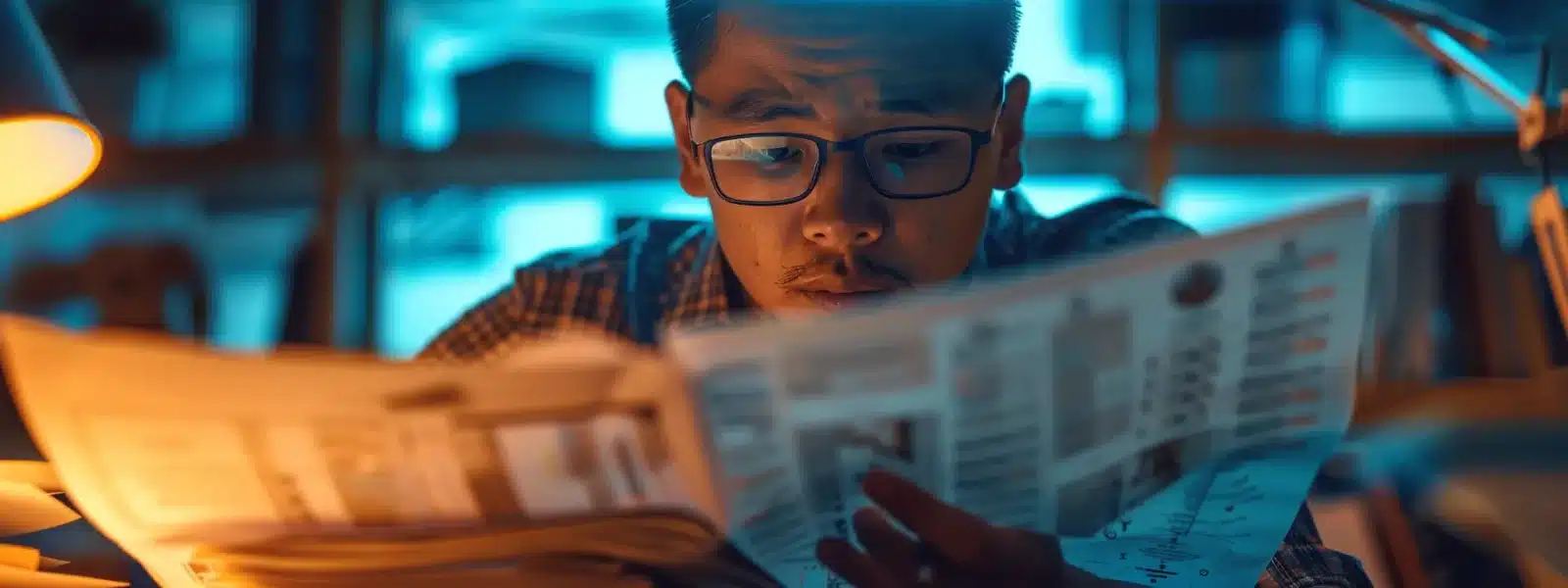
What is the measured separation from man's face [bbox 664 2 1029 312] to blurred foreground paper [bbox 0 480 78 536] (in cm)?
39

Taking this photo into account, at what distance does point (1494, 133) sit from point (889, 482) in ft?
4.58

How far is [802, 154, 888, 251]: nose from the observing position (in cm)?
63

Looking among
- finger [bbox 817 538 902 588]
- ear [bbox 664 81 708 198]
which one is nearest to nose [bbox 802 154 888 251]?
ear [bbox 664 81 708 198]

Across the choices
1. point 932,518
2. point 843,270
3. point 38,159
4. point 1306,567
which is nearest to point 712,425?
point 932,518

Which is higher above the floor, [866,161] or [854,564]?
[866,161]

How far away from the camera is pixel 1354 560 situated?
0.62 meters

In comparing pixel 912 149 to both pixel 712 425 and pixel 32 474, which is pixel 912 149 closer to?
pixel 712 425

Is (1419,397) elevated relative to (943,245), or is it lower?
lower

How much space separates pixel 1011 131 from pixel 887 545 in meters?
0.41

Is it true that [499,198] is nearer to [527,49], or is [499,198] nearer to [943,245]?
[527,49]

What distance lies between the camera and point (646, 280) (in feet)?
3.02

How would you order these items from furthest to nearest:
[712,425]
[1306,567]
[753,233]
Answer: [753,233], [1306,567], [712,425]

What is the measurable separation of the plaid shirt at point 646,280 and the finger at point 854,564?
0.37 meters

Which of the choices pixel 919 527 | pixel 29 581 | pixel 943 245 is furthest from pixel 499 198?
pixel 919 527
